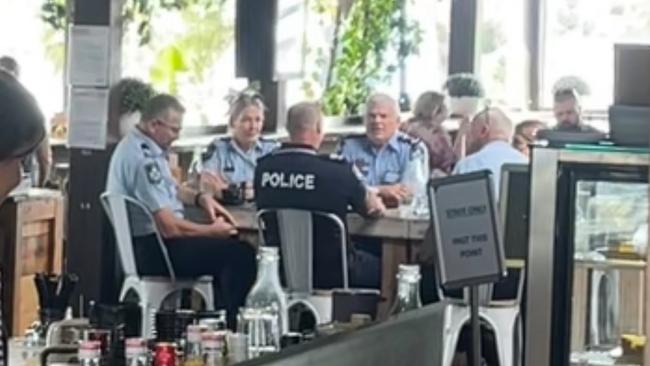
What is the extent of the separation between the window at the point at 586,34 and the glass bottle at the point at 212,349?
9.81 meters

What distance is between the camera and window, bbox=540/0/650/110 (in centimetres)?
1209

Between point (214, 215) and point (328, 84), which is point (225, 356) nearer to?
point (214, 215)

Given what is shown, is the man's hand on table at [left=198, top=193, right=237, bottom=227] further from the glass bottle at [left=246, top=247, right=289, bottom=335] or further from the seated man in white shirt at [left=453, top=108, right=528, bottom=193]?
the glass bottle at [left=246, top=247, right=289, bottom=335]

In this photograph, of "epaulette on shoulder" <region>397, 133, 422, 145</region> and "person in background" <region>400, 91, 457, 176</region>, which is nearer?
"epaulette on shoulder" <region>397, 133, 422, 145</region>

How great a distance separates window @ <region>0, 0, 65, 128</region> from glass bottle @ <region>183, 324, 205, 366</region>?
21.6ft

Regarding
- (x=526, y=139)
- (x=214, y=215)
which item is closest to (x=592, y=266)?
(x=214, y=215)

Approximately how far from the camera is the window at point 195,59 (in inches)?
332

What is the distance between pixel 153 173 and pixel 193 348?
436cm

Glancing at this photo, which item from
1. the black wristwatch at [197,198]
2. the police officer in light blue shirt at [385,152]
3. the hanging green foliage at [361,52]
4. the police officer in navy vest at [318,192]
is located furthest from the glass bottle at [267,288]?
the hanging green foliage at [361,52]

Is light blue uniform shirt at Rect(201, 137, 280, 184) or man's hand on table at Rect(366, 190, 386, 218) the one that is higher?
light blue uniform shirt at Rect(201, 137, 280, 184)

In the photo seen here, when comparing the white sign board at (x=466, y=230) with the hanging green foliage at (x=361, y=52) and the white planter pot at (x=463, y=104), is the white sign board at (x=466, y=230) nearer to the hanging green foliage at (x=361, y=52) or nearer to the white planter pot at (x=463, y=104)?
the hanging green foliage at (x=361, y=52)

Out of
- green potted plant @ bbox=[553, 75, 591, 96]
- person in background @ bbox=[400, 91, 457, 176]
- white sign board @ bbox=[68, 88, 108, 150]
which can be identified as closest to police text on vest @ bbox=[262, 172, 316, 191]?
white sign board @ bbox=[68, 88, 108, 150]

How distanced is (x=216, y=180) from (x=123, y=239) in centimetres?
60

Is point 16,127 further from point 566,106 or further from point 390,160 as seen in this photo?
point 566,106
